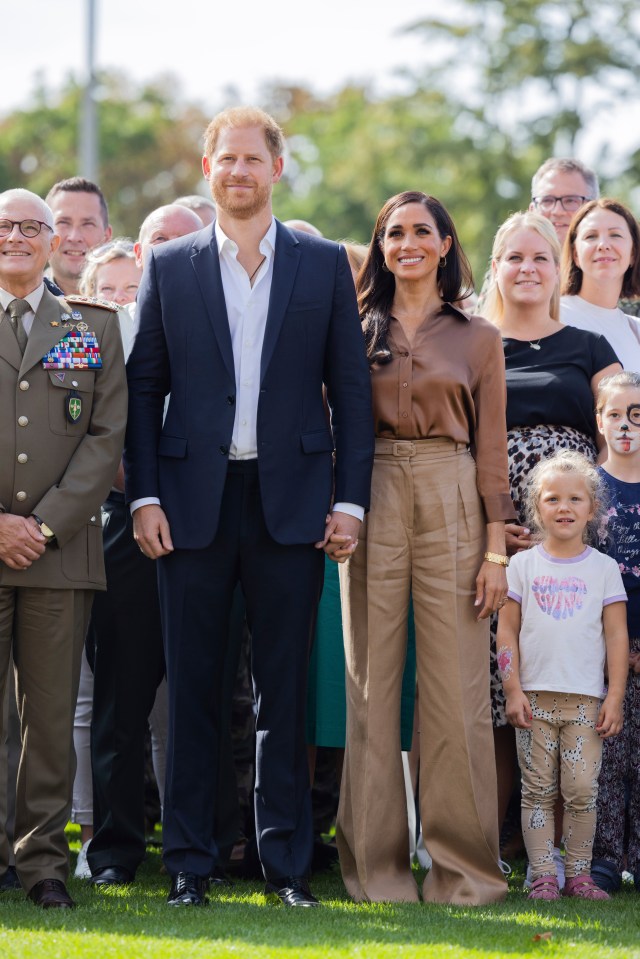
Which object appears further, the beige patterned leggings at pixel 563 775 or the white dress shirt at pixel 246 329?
the beige patterned leggings at pixel 563 775

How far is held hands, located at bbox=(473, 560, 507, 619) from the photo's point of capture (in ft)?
17.3

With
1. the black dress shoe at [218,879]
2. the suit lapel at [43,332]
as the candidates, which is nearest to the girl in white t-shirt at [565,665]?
the black dress shoe at [218,879]

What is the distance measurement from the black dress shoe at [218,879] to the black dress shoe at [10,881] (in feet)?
2.43

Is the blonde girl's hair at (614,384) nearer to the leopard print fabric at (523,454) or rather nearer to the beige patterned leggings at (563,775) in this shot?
the leopard print fabric at (523,454)

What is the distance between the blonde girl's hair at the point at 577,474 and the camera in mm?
5605

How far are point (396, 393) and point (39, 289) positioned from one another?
1.38m

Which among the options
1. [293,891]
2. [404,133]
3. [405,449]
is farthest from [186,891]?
[404,133]

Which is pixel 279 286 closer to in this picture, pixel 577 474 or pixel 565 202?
pixel 577 474

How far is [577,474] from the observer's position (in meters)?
5.58

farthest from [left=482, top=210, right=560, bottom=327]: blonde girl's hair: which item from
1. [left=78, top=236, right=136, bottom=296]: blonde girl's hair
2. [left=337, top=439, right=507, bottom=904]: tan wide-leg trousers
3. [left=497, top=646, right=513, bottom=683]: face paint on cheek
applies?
[left=78, top=236, right=136, bottom=296]: blonde girl's hair

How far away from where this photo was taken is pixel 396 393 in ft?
17.4

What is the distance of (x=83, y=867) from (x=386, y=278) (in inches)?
105

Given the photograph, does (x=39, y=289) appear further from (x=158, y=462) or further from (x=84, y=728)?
(x=84, y=728)

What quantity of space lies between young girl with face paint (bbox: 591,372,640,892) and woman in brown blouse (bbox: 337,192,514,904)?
60 centimetres
